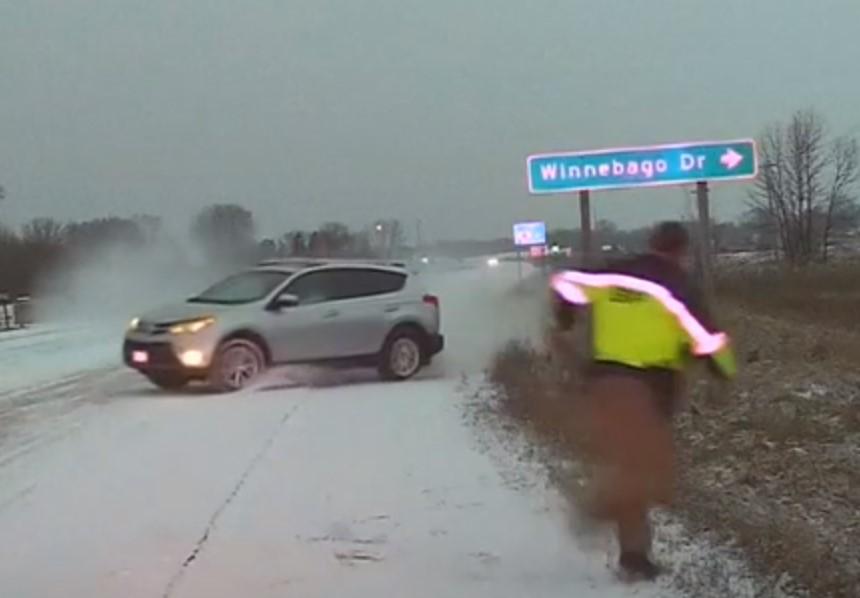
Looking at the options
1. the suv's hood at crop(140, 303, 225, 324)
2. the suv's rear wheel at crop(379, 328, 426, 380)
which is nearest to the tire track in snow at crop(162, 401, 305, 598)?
the suv's hood at crop(140, 303, 225, 324)

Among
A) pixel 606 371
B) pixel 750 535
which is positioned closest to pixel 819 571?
pixel 750 535

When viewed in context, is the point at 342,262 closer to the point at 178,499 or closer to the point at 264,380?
the point at 264,380

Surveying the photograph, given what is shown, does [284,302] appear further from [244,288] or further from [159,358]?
[159,358]

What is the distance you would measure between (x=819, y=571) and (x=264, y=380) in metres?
11.7

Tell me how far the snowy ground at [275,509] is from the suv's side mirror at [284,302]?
271 cm

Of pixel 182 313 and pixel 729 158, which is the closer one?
pixel 182 313

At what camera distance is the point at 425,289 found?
1998 cm

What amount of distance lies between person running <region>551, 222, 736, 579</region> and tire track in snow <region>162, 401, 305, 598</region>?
215cm

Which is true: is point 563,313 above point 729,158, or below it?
below

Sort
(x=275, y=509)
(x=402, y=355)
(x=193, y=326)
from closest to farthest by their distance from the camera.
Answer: (x=275, y=509) → (x=193, y=326) → (x=402, y=355)

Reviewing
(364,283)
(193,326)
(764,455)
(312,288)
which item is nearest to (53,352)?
(364,283)

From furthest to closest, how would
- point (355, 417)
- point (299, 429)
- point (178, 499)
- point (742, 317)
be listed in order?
point (742, 317) → point (355, 417) → point (299, 429) → point (178, 499)

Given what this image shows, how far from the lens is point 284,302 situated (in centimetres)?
1767

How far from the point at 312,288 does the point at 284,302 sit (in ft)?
2.28
